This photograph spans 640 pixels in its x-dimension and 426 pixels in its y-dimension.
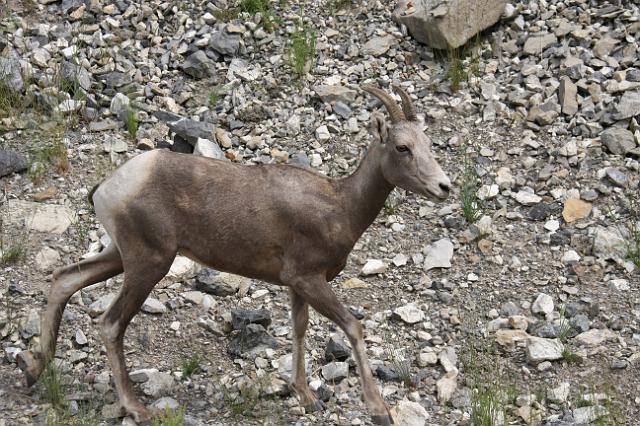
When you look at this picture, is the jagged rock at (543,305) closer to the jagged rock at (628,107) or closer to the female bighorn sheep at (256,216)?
the female bighorn sheep at (256,216)

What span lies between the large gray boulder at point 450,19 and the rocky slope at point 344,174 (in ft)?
0.49

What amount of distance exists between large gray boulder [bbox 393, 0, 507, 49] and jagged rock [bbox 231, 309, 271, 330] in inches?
168

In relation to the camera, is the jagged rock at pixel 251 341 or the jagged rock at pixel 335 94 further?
the jagged rock at pixel 335 94

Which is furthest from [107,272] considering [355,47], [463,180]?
[355,47]

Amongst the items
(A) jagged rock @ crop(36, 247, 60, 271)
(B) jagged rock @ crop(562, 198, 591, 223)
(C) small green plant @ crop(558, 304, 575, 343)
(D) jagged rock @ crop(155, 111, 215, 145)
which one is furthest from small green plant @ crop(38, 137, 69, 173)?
(C) small green plant @ crop(558, 304, 575, 343)

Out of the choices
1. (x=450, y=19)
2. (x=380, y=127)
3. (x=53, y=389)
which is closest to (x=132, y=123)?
(x=450, y=19)

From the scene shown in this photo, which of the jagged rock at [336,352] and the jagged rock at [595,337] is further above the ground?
the jagged rock at [336,352]

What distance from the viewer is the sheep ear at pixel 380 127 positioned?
7.42 meters

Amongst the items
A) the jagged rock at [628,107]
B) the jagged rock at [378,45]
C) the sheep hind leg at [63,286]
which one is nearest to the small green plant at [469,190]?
the jagged rock at [628,107]

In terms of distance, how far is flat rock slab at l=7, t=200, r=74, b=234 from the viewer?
9656 millimetres

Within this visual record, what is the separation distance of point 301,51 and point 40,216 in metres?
3.36

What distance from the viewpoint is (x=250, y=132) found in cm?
1094

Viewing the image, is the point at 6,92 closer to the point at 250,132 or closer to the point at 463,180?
the point at 250,132

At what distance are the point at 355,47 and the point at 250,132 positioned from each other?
170 centimetres
